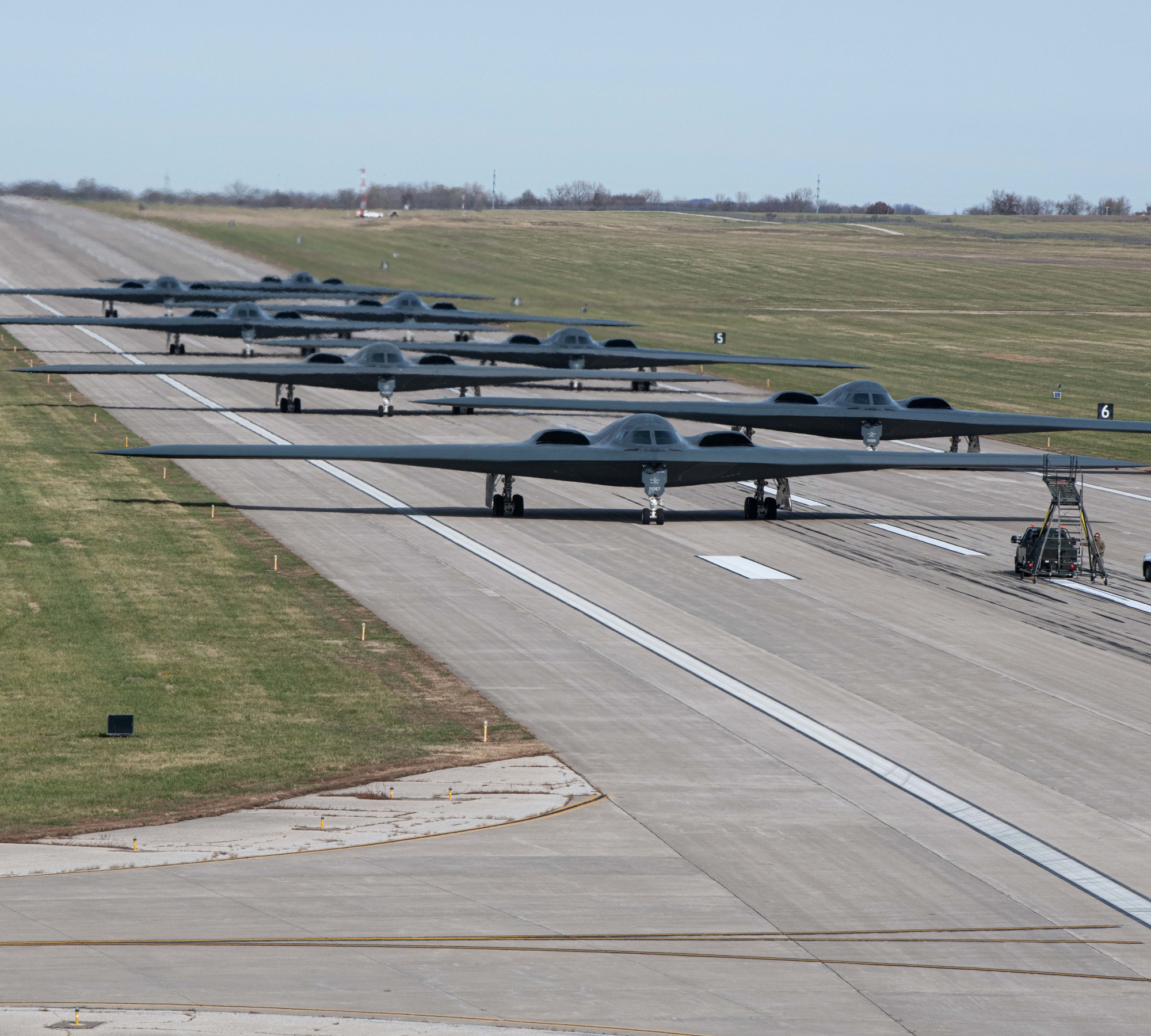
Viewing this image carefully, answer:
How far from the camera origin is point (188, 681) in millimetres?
25781

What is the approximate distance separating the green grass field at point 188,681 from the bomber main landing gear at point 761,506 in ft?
43.1

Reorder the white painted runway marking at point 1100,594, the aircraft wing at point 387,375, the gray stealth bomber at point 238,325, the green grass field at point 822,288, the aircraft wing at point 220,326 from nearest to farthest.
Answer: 1. the white painted runway marking at point 1100,594
2. the aircraft wing at point 387,375
3. the aircraft wing at point 220,326
4. the gray stealth bomber at point 238,325
5. the green grass field at point 822,288

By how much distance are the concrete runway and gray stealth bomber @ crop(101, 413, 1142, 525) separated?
1.43 m

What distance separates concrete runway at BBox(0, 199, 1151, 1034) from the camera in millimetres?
14562

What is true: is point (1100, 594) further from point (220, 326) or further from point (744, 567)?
point (220, 326)

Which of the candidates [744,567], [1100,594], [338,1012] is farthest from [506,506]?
[338,1012]

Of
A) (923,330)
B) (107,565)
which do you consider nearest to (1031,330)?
(923,330)

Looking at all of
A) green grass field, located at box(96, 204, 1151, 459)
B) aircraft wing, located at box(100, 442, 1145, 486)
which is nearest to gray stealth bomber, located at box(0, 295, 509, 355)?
green grass field, located at box(96, 204, 1151, 459)

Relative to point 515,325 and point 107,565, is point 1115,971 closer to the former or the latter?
point 107,565

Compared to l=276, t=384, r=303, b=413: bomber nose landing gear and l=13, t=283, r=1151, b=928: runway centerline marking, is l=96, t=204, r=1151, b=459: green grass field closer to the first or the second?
l=276, t=384, r=303, b=413: bomber nose landing gear

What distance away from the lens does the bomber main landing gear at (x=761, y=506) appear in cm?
4478

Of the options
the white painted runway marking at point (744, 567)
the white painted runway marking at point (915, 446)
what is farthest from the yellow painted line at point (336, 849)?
the white painted runway marking at point (915, 446)

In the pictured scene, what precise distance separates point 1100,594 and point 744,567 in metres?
7.71

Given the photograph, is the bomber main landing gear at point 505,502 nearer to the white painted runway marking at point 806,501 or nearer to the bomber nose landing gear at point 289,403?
the white painted runway marking at point 806,501
